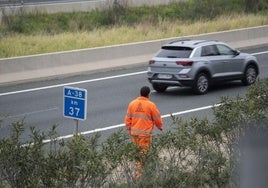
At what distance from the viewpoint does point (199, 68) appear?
70.3ft

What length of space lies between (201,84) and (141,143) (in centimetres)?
1101

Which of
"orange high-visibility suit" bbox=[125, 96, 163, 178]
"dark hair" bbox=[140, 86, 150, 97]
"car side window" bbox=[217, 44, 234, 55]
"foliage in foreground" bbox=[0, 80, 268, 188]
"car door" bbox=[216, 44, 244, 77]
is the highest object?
"foliage in foreground" bbox=[0, 80, 268, 188]

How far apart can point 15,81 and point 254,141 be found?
68.5 ft

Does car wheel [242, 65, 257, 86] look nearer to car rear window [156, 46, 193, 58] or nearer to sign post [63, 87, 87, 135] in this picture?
car rear window [156, 46, 193, 58]

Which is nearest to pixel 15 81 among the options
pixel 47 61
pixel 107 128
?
pixel 47 61

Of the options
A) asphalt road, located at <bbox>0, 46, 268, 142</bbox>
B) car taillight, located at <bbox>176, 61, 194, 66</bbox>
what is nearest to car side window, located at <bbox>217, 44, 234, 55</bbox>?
asphalt road, located at <bbox>0, 46, 268, 142</bbox>

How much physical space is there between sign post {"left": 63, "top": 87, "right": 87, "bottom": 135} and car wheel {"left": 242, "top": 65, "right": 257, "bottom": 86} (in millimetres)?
11591

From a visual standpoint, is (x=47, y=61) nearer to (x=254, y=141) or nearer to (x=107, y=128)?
(x=107, y=128)

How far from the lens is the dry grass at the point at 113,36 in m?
27.1

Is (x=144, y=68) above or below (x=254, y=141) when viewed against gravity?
below

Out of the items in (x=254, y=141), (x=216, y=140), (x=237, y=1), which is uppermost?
(x=254, y=141)

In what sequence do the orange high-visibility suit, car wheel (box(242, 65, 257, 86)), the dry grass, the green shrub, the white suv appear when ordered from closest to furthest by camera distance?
the orange high-visibility suit < the white suv < car wheel (box(242, 65, 257, 86)) < the dry grass < the green shrub

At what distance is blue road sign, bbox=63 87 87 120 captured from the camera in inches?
476

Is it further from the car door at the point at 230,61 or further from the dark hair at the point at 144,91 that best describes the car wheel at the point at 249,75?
the dark hair at the point at 144,91
